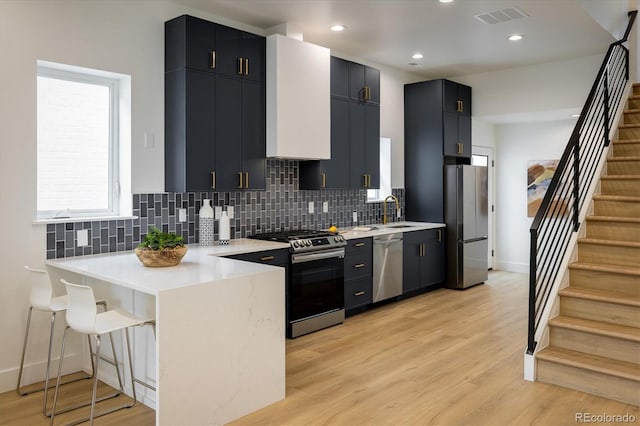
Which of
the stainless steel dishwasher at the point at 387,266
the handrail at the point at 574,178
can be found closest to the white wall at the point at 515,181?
the handrail at the point at 574,178

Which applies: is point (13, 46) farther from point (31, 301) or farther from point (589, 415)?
point (589, 415)

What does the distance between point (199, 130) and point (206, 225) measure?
80 cm

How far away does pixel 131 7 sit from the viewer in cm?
407

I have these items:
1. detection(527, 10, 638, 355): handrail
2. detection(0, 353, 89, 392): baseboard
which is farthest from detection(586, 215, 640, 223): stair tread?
detection(0, 353, 89, 392): baseboard

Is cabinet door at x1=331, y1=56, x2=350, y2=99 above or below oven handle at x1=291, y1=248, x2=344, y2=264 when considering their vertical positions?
above

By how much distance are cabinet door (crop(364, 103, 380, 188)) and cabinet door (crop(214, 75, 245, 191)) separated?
1.82 m

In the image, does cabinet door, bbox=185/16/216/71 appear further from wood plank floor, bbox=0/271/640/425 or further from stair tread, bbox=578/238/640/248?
stair tread, bbox=578/238/640/248

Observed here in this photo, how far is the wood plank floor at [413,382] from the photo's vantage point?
10.0 feet

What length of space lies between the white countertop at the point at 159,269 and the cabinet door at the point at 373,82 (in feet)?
8.80

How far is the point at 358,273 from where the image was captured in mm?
5371

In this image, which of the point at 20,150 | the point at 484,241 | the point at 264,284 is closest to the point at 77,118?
the point at 20,150

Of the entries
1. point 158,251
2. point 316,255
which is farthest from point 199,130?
point 316,255

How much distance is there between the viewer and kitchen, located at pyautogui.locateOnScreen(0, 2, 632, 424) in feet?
11.4

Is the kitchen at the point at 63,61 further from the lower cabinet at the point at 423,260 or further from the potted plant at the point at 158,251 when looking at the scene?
the lower cabinet at the point at 423,260
